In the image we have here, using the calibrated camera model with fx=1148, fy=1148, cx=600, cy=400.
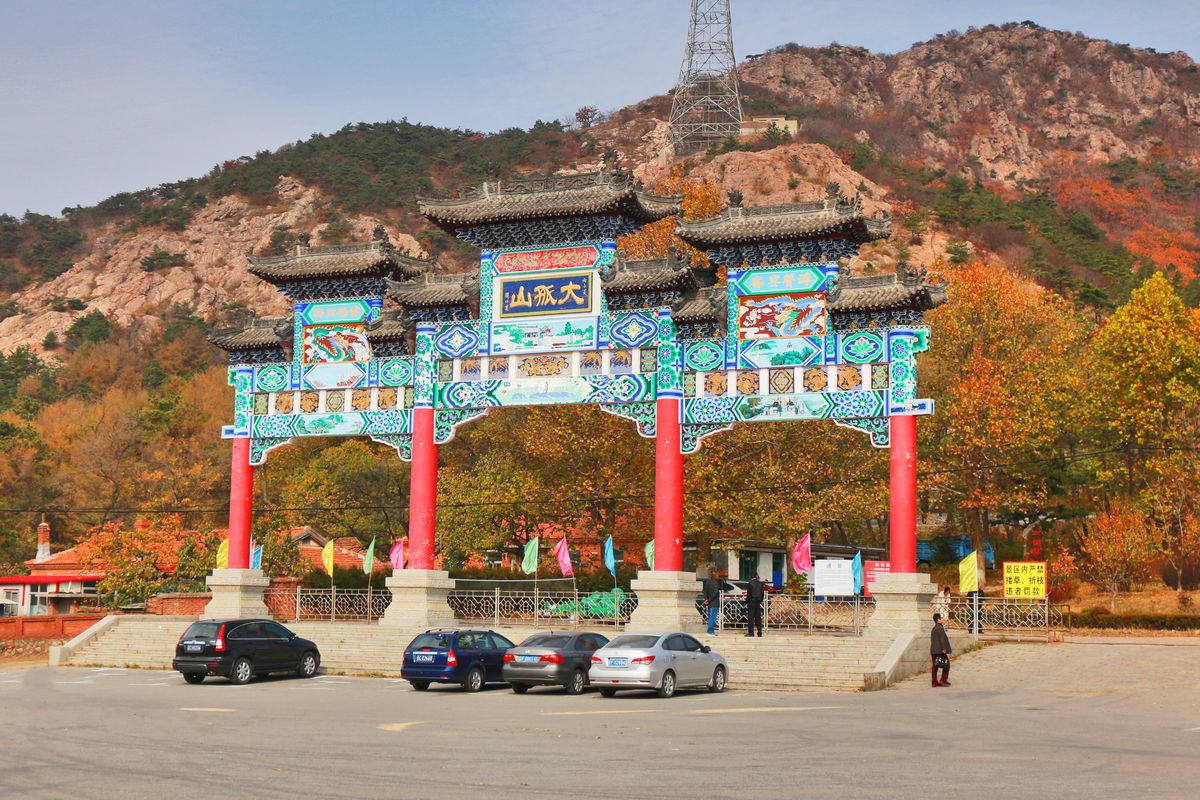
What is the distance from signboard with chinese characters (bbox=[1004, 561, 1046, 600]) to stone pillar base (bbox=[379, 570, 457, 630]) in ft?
52.5

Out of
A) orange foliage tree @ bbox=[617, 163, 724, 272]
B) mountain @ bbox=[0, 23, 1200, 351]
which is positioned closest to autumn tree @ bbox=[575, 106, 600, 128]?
mountain @ bbox=[0, 23, 1200, 351]

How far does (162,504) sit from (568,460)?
71.4 feet

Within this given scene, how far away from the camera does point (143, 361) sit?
4028 inches

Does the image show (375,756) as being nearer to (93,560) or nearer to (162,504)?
(93,560)

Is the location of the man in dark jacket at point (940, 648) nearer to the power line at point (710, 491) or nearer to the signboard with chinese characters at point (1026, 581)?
the signboard with chinese characters at point (1026, 581)

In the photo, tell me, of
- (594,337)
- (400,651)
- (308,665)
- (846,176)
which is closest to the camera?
(308,665)

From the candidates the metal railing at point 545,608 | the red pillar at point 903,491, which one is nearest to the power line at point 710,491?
the metal railing at point 545,608

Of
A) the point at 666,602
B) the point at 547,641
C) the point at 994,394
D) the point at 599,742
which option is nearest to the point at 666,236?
the point at 994,394

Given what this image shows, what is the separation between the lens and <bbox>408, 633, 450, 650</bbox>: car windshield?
931 inches

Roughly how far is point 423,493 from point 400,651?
18.3 feet

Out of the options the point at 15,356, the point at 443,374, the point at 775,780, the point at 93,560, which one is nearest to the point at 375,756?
the point at 775,780

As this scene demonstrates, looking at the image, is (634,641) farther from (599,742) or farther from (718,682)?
(599,742)

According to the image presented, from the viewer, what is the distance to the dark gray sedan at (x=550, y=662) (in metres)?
22.3

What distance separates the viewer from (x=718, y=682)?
926 inches
